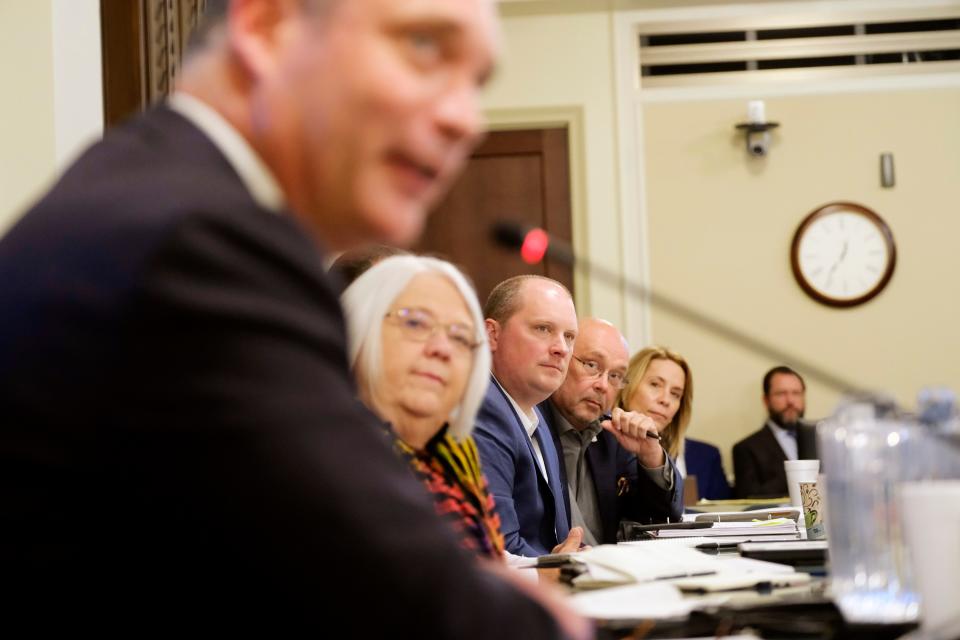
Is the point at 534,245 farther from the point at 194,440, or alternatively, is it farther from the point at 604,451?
the point at 604,451

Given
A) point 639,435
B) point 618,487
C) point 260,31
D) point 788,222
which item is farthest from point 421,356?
point 788,222

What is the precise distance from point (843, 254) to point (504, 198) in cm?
195

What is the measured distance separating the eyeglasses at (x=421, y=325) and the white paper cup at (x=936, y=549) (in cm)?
73

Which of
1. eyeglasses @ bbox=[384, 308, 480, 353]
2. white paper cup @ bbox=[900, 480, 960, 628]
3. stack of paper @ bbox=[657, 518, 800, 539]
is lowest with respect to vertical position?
stack of paper @ bbox=[657, 518, 800, 539]

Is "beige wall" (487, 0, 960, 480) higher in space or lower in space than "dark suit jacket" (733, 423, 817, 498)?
higher

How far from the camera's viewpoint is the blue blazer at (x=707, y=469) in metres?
6.38

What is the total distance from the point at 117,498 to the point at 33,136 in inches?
91.9

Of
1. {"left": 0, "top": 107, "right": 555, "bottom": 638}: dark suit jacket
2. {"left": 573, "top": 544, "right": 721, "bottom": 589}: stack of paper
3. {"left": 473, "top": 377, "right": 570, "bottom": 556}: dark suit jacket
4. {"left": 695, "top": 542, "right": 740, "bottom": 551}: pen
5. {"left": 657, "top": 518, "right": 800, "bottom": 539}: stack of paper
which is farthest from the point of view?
{"left": 473, "top": 377, "right": 570, "bottom": 556}: dark suit jacket

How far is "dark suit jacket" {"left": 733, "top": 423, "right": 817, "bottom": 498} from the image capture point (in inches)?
256

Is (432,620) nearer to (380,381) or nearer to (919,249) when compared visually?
(380,381)

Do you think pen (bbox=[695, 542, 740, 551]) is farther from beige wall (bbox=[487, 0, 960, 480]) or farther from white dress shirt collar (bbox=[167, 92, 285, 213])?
beige wall (bbox=[487, 0, 960, 480])

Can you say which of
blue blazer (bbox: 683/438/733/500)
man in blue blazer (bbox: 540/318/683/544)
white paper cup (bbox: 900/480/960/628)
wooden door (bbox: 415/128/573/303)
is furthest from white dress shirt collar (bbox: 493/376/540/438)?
wooden door (bbox: 415/128/573/303)

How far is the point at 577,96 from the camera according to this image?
23.2 ft

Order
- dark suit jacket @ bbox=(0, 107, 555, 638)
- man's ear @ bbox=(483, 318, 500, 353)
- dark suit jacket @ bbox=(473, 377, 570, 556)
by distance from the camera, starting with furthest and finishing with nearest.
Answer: man's ear @ bbox=(483, 318, 500, 353) < dark suit jacket @ bbox=(473, 377, 570, 556) < dark suit jacket @ bbox=(0, 107, 555, 638)
